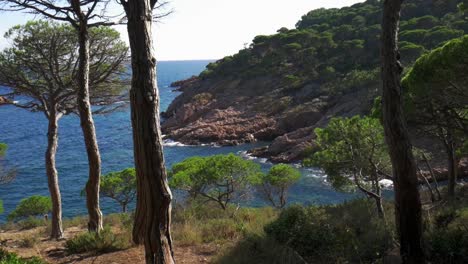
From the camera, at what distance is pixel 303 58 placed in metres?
59.9

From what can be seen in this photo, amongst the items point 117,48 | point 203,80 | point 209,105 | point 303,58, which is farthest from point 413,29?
point 117,48

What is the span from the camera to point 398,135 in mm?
6117

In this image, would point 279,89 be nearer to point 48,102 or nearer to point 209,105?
point 209,105

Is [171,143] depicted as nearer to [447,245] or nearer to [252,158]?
[252,158]

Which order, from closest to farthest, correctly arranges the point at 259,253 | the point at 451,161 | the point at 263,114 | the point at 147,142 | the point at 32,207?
1. the point at 147,142
2. the point at 259,253
3. the point at 451,161
4. the point at 32,207
5. the point at 263,114

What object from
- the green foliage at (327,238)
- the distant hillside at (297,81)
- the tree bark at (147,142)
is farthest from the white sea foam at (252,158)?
the tree bark at (147,142)

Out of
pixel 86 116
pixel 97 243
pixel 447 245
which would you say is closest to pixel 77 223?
pixel 97 243

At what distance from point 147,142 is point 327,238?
3.70 metres

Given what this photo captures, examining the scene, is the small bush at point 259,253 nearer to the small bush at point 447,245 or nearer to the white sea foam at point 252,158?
the small bush at point 447,245

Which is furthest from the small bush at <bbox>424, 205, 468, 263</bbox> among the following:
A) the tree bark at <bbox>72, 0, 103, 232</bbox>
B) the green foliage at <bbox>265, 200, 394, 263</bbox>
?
the tree bark at <bbox>72, 0, 103, 232</bbox>

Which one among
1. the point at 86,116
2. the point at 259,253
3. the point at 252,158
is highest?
the point at 86,116

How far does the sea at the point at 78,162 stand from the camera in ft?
94.3

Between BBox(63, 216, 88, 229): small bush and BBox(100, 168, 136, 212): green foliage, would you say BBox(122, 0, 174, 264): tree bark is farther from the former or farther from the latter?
BBox(100, 168, 136, 212): green foliage

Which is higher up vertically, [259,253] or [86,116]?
[86,116]
